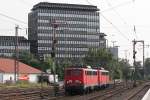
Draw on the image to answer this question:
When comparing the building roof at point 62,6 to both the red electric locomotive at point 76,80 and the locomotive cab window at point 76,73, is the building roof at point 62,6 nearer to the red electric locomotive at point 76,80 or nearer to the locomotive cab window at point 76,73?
the red electric locomotive at point 76,80

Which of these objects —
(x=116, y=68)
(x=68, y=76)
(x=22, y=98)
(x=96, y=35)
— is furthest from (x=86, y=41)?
(x=22, y=98)

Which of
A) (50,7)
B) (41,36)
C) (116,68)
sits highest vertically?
(50,7)

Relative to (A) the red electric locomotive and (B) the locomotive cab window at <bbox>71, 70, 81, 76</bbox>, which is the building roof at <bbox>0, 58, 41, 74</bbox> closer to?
(A) the red electric locomotive

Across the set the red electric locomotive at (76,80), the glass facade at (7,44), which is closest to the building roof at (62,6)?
the glass facade at (7,44)

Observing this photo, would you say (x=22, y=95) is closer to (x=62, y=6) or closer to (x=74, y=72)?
(x=74, y=72)

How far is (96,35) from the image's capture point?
619 ft

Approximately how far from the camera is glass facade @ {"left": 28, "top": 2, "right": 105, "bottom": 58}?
168500 millimetres

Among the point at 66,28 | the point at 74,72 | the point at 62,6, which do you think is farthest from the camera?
the point at 66,28

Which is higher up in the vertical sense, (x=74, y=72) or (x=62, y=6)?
(x=62, y=6)

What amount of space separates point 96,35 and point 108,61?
6054 cm

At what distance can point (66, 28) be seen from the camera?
179 m

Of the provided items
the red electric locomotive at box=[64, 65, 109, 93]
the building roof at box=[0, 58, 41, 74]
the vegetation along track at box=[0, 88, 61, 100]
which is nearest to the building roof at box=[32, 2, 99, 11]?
the building roof at box=[0, 58, 41, 74]

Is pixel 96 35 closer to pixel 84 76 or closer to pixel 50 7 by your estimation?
pixel 50 7

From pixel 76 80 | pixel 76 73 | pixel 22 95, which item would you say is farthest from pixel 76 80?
pixel 22 95
